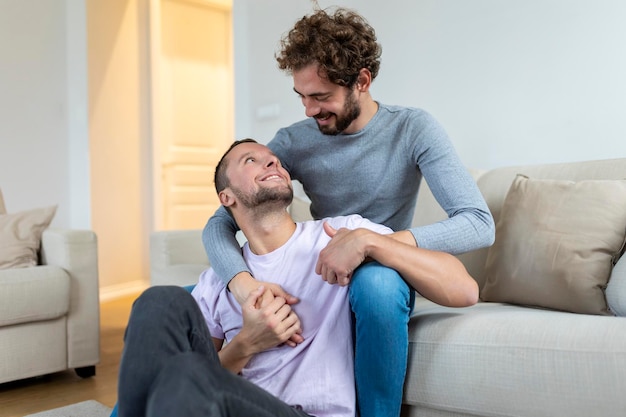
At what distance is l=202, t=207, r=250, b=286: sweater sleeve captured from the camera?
4.65 ft

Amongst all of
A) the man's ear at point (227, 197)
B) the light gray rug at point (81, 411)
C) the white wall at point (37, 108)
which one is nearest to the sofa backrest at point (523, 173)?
the man's ear at point (227, 197)

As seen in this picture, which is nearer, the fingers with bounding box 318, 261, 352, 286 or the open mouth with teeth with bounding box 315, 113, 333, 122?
the fingers with bounding box 318, 261, 352, 286

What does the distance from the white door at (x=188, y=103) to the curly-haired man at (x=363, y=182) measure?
3.29 meters

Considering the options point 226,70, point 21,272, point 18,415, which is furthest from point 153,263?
point 226,70

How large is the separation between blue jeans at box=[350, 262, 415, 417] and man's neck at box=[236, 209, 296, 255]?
26 cm

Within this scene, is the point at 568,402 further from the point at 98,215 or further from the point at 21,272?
the point at 98,215

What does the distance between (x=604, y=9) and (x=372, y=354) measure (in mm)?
1660

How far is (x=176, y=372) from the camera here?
2.86 feet

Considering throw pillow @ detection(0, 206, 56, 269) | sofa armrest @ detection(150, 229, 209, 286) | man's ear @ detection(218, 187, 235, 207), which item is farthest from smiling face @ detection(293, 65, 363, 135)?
throw pillow @ detection(0, 206, 56, 269)

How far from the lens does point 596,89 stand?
2195 millimetres

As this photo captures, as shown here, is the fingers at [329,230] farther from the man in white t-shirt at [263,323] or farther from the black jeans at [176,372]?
the black jeans at [176,372]

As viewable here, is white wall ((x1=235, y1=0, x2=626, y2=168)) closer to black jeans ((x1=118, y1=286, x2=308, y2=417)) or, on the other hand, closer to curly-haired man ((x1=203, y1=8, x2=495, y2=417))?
curly-haired man ((x1=203, y1=8, x2=495, y2=417))

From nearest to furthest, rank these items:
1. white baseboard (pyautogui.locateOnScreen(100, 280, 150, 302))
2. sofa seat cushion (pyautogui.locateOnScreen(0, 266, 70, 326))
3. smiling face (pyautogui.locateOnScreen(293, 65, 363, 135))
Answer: smiling face (pyautogui.locateOnScreen(293, 65, 363, 135)), sofa seat cushion (pyautogui.locateOnScreen(0, 266, 70, 326)), white baseboard (pyautogui.locateOnScreen(100, 280, 150, 302))

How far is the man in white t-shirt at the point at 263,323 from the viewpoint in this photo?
91cm
